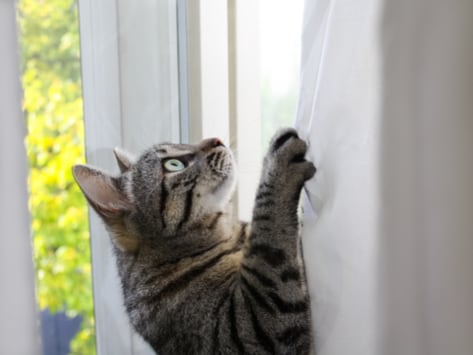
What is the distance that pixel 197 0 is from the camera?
1072 millimetres

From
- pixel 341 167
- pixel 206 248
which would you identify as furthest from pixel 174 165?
pixel 341 167

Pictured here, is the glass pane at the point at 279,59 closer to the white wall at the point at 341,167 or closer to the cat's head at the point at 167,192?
the cat's head at the point at 167,192

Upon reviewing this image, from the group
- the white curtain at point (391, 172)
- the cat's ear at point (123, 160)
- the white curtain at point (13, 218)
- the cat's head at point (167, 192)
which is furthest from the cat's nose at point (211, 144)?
the white curtain at point (13, 218)

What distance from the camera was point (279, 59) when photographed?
106 centimetres

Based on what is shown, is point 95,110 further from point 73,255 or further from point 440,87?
point 440,87

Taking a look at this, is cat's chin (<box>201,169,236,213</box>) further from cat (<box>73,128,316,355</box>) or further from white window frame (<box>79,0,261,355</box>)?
white window frame (<box>79,0,261,355</box>)

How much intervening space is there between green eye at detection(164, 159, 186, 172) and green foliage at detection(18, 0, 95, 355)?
6.6 inches

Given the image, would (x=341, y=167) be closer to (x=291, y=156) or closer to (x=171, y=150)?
(x=291, y=156)

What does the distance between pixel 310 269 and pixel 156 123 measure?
1.71 ft

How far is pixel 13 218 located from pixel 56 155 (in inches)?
14.5

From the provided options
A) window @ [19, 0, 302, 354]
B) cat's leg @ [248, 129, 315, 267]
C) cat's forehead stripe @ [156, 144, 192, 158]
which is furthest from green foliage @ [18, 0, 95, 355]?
cat's leg @ [248, 129, 315, 267]

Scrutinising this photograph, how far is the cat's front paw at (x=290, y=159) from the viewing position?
0.80 metres

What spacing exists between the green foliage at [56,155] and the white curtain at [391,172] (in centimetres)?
42

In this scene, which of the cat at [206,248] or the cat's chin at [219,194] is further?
the cat's chin at [219,194]
